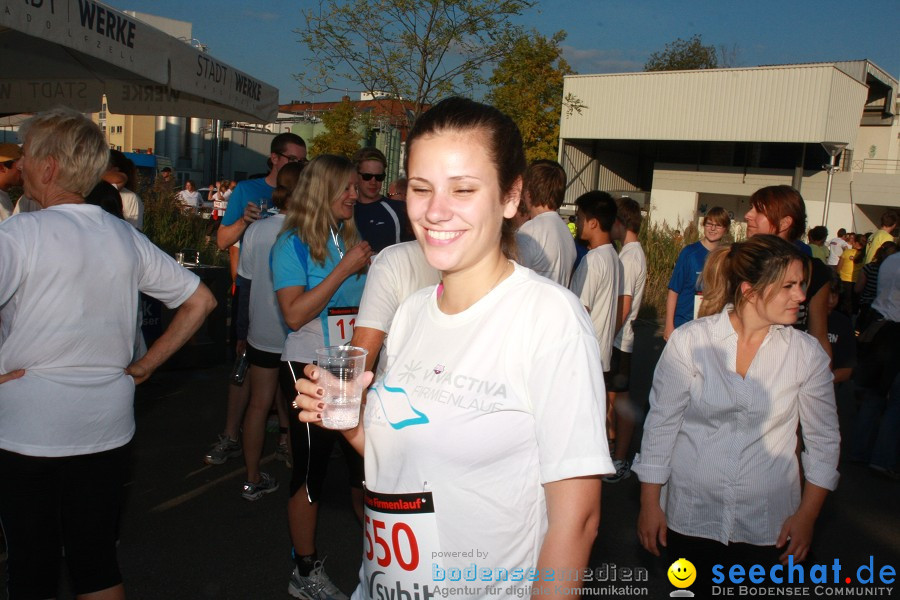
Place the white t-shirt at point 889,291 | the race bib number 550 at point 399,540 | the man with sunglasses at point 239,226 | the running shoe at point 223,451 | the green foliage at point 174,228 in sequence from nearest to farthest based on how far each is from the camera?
the race bib number 550 at point 399,540, the running shoe at point 223,451, the man with sunglasses at point 239,226, the white t-shirt at point 889,291, the green foliage at point 174,228

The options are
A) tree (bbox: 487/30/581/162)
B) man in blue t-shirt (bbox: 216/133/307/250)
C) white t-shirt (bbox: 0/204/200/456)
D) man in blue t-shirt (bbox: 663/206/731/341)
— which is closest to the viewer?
white t-shirt (bbox: 0/204/200/456)

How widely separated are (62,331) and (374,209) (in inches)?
127

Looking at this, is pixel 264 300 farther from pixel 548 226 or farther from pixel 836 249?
pixel 836 249

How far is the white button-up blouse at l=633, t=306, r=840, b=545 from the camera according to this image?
101 inches

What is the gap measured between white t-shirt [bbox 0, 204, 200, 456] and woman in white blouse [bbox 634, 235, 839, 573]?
6.61 ft

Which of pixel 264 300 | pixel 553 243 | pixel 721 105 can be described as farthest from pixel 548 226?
pixel 721 105

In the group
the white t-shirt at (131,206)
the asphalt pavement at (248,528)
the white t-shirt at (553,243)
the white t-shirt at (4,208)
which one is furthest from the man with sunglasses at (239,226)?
the white t-shirt at (553,243)

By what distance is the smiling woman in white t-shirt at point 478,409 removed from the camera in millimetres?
1479

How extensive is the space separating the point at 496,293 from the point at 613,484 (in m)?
4.22

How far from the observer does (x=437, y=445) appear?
162 cm

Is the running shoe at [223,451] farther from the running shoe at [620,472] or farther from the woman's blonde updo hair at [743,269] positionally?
the woman's blonde updo hair at [743,269]

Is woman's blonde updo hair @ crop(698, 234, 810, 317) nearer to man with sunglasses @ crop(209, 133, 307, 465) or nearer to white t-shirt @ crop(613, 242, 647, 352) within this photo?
white t-shirt @ crop(613, 242, 647, 352)

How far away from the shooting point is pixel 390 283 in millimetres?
2797

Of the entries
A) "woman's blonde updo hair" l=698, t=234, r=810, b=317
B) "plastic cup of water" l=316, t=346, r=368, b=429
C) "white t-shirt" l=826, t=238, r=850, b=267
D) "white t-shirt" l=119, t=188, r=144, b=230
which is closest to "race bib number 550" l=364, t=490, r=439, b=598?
"plastic cup of water" l=316, t=346, r=368, b=429
